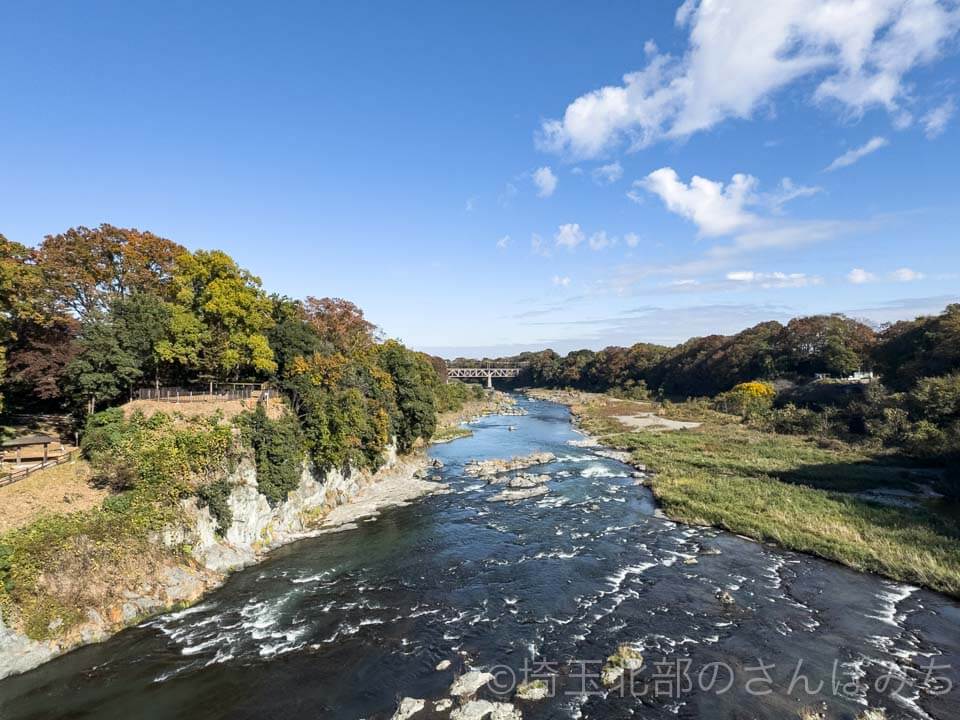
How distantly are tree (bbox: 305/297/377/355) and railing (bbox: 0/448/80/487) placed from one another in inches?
944

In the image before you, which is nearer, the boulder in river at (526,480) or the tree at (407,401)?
the boulder in river at (526,480)

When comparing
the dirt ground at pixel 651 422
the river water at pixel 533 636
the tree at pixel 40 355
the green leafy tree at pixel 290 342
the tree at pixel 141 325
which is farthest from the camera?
the dirt ground at pixel 651 422

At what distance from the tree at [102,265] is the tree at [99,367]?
4.88m

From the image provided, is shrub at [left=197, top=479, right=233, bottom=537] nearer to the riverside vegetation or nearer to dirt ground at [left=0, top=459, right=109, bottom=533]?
the riverside vegetation

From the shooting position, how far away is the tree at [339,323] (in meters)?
49.4

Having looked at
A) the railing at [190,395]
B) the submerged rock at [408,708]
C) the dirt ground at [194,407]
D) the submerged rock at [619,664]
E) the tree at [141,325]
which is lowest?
the submerged rock at [619,664]

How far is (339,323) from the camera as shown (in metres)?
51.8

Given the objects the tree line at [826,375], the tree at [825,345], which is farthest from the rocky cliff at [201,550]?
the tree at [825,345]

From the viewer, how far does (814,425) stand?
59.7m

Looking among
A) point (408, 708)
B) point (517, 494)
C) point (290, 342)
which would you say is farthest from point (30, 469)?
point (517, 494)

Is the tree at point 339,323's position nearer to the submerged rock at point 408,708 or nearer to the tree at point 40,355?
the tree at point 40,355

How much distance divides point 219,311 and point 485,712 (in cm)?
3412

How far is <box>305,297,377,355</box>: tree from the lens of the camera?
1944 inches

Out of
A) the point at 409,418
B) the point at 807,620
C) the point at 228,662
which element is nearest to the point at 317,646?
the point at 228,662
